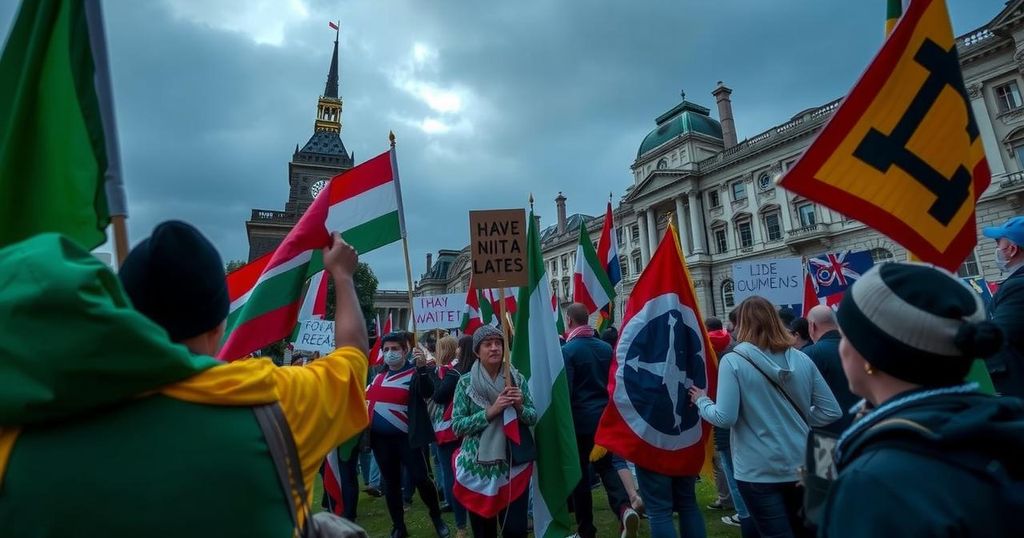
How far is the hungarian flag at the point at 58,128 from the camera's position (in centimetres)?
170

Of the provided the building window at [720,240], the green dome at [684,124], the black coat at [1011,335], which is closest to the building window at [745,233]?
the building window at [720,240]

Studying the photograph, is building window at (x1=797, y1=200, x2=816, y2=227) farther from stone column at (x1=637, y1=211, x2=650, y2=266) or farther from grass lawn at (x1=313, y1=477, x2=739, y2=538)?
grass lawn at (x1=313, y1=477, x2=739, y2=538)

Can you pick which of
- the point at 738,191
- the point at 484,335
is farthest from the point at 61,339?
the point at 738,191

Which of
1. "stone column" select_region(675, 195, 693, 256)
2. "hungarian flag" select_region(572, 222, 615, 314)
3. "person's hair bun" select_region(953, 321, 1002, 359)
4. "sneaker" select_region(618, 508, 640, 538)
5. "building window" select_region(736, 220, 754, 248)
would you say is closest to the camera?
"person's hair bun" select_region(953, 321, 1002, 359)

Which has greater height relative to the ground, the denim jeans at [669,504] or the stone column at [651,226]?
the stone column at [651,226]

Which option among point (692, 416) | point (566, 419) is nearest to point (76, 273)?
point (566, 419)

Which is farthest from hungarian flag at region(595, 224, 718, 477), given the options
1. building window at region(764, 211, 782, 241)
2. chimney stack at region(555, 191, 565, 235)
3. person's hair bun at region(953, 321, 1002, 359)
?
chimney stack at region(555, 191, 565, 235)

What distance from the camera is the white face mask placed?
5.73m

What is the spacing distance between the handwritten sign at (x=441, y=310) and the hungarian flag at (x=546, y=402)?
6.43 metres

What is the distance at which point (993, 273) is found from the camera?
24297 mm

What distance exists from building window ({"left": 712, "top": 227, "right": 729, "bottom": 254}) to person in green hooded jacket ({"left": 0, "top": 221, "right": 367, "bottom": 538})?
43.1 meters

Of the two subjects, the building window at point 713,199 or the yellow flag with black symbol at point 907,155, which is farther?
the building window at point 713,199

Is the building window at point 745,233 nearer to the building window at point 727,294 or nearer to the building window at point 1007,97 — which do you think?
the building window at point 727,294

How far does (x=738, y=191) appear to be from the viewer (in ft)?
129
